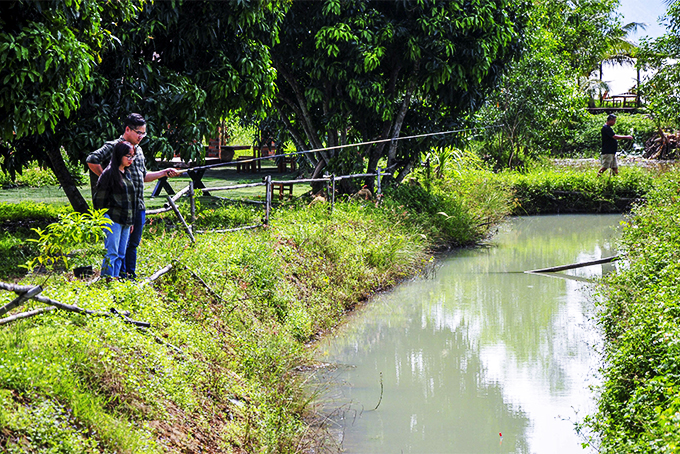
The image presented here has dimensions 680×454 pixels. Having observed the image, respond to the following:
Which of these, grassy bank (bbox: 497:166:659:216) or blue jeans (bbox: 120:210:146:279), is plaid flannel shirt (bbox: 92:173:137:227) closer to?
blue jeans (bbox: 120:210:146:279)

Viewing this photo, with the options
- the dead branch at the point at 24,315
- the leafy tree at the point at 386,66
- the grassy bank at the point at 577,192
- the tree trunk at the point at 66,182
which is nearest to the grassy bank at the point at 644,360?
the dead branch at the point at 24,315

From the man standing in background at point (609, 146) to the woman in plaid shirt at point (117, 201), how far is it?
523 inches

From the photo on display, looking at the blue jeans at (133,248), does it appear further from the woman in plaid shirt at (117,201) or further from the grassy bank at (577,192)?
the grassy bank at (577,192)

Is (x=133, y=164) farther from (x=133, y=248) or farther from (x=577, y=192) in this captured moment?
(x=577, y=192)

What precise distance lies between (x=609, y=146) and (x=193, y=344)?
14105 millimetres

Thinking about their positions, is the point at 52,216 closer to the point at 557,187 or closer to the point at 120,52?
the point at 120,52

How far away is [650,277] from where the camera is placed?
21.4 ft

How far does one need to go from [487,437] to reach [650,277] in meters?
2.30

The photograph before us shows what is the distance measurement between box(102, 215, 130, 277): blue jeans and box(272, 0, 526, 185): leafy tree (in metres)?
6.69

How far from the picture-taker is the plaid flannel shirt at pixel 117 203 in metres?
6.07

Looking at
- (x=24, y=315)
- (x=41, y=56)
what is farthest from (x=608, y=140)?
(x=24, y=315)

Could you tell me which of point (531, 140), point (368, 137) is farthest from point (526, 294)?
point (531, 140)

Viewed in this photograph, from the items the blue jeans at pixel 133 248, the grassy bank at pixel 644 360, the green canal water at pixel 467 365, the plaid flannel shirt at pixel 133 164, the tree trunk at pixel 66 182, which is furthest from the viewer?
the tree trunk at pixel 66 182

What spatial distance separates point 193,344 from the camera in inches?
217
